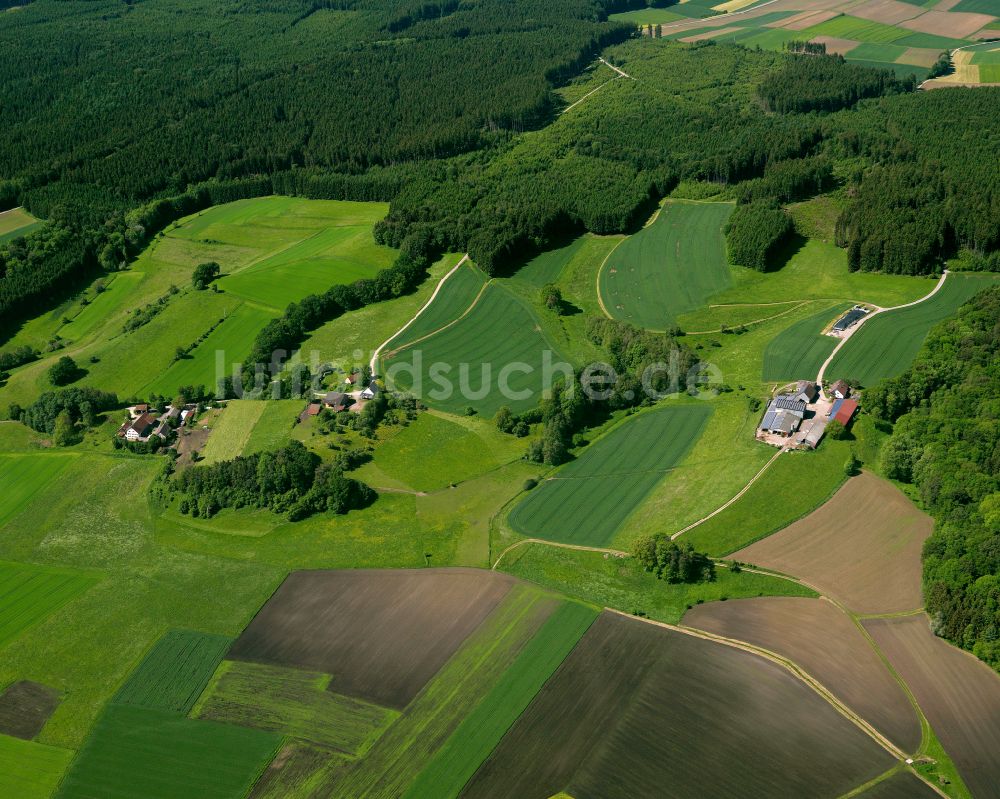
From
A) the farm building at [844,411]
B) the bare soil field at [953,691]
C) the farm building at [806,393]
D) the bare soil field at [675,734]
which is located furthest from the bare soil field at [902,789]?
the farm building at [806,393]

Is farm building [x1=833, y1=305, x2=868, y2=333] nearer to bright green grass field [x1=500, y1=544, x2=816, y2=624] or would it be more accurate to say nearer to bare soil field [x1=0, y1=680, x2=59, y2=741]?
bright green grass field [x1=500, y1=544, x2=816, y2=624]

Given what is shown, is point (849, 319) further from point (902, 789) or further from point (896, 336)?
point (902, 789)

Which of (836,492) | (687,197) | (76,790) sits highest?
(687,197)

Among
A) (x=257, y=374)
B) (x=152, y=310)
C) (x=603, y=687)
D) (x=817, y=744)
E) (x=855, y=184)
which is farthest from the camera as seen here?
(x=855, y=184)

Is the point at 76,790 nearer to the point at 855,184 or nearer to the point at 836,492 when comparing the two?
the point at 836,492

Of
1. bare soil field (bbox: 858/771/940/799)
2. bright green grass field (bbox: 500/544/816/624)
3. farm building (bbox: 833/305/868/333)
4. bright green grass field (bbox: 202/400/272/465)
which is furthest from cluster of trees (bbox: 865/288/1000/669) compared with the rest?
bright green grass field (bbox: 202/400/272/465)

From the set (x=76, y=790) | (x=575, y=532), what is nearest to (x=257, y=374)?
(x=575, y=532)

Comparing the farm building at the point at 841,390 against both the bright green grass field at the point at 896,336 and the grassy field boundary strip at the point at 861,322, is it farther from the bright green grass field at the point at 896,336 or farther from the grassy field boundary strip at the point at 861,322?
the bright green grass field at the point at 896,336
